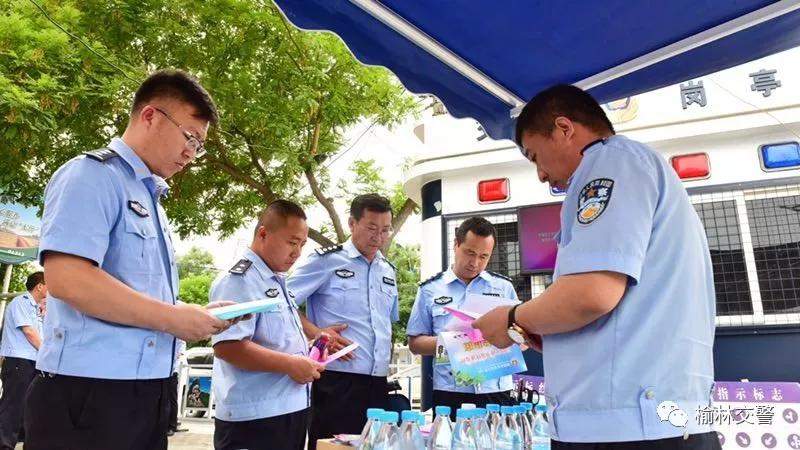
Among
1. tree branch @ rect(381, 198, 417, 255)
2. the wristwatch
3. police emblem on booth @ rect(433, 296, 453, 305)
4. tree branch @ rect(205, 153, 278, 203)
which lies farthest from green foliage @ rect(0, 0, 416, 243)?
the wristwatch

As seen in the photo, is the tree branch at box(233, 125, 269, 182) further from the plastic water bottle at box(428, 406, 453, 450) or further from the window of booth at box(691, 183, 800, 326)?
the plastic water bottle at box(428, 406, 453, 450)

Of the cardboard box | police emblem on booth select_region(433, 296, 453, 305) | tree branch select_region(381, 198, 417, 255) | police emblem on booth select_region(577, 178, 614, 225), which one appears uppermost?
tree branch select_region(381, 198, 417, 255)

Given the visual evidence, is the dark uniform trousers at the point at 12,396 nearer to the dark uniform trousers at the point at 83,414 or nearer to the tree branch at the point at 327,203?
the tree branch at the point at 327,203

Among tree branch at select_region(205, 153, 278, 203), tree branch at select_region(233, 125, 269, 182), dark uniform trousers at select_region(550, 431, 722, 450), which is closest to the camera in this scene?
dark uniform trousers at select_region(550, 431, 722, 450)

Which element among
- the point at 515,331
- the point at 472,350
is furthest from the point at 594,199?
the point at 472,350

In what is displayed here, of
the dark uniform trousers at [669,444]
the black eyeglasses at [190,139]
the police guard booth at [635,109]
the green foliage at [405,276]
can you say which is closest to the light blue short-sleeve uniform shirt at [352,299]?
the police guard booth at [635,109]

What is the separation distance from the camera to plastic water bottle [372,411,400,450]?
1.69m

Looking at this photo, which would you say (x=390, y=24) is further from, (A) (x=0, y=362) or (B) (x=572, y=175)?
(A) (x=0, y=362)

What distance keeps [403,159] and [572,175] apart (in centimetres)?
636

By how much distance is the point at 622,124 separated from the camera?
3.36 m

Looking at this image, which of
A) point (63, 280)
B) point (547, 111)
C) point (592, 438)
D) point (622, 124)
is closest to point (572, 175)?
point (547, 111)

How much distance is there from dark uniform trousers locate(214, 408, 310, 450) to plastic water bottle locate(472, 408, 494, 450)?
0.88 metres

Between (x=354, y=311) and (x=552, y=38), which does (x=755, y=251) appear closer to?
(x=552, y=38)

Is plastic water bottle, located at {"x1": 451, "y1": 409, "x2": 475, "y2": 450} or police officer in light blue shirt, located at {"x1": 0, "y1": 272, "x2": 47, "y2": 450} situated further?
police officer in light blue shirt, located at {"x1": 0, "y1": 272, "x2": 47, "y2": 450}
